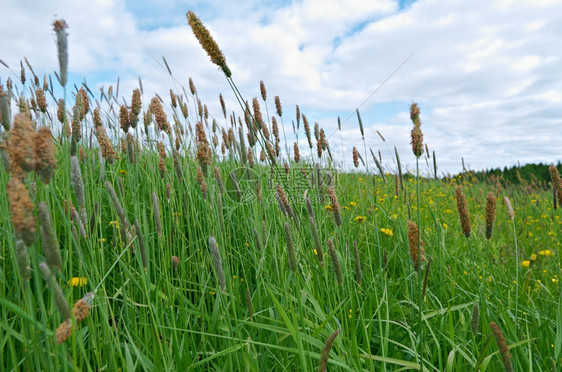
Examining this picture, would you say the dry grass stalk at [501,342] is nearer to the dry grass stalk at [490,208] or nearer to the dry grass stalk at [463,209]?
the dry grass stalk at [463,209]

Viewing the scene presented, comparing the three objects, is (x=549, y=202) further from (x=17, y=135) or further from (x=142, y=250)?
(x=17, y=135)

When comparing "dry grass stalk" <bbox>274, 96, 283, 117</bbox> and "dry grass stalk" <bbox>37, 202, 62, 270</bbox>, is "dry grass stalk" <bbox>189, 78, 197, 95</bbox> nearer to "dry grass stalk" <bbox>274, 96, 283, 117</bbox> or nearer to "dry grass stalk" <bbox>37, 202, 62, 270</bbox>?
"dry grass stalk" <bbox>274, 96, 283, 117</bbox>

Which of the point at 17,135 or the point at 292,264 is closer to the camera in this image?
the point at 17,135

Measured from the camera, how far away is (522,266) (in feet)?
9.06

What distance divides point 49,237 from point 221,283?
0.55 m

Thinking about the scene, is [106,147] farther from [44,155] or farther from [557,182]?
[557,182]

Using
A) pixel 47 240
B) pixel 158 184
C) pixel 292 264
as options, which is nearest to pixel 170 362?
pixel 292 264

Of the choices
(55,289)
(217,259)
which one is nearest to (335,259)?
(217,259)

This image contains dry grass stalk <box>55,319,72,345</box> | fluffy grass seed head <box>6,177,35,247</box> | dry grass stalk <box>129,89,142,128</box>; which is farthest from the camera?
dry grass stalk <box>129,89,142,128</box>

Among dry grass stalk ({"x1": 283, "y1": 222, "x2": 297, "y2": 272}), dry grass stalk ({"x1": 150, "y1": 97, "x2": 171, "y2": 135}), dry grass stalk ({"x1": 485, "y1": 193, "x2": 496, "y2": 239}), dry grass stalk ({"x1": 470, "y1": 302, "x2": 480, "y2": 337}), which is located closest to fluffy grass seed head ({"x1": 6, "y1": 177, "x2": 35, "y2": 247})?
dry grass stalk ({"x1": 283, "y1": 222, "x2": 297, "y2": 272})

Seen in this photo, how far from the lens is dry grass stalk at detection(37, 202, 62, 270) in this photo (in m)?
0.72

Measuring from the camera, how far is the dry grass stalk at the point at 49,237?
28.2 inches

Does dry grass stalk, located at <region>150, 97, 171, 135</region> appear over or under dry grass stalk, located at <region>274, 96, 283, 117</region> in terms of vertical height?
under

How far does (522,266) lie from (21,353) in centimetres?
309
